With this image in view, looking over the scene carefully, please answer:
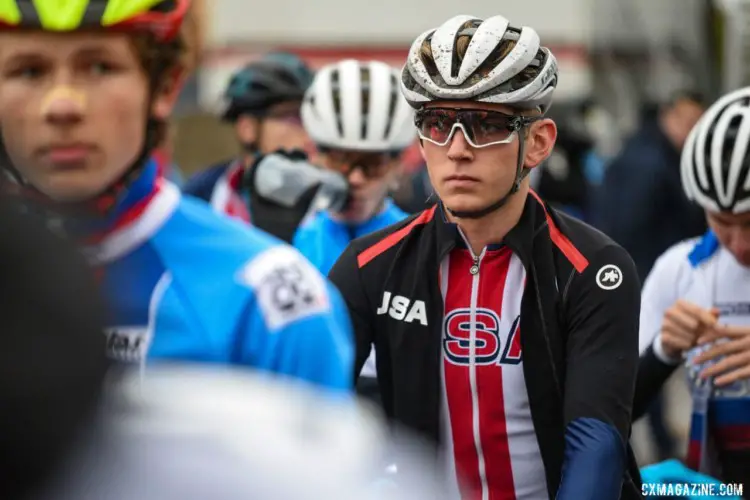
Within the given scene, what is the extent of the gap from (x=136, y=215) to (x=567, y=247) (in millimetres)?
1542

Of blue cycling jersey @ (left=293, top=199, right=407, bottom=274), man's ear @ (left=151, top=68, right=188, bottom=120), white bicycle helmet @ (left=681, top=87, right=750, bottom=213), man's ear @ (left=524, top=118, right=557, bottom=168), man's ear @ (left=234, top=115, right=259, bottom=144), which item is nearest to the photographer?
man's ear @ (left=151, top=68, right=188, bottom=120)

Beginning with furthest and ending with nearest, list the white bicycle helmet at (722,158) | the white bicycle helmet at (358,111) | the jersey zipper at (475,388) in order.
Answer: the white bicycle helmet at (358,111) → the white bicycle helmet at (722,158) → the jersey zipper at (475,388)

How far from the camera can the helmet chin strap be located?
415 cm

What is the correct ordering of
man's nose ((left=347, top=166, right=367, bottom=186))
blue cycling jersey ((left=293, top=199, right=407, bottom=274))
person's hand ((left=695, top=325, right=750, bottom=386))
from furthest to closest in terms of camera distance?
man's nose ((left=347, top=166, right=367, bottom=186)), blue cycling jersey ((left=293, top=199, right=407, bottom=274)), person's hand ((left=695, top=325, right=750, bottom=386))

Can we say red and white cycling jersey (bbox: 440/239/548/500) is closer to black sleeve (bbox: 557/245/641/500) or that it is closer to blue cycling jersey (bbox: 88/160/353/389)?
black sleeve (bbox: 557/245/641/500)

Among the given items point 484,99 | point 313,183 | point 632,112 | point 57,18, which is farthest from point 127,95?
point 632,112

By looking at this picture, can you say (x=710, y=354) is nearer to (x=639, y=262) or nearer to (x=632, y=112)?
(x=639, y=262)

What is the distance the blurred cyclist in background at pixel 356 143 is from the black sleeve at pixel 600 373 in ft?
6.47

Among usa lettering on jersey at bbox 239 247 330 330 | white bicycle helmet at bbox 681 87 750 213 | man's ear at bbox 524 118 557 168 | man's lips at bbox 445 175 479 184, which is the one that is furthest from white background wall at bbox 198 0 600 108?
usa lettering on jersey at bbox 239 247 330 330

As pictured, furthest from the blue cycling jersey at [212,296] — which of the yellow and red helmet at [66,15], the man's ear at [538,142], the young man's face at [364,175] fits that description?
the young man's face at [364,175]

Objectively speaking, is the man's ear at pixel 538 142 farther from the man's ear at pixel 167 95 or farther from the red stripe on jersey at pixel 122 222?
the red stripe on jersey at pixel 122 222

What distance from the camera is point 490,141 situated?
4211 mm

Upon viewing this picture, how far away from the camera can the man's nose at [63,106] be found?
2904 mm

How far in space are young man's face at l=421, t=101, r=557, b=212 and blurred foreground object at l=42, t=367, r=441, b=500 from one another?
2.52 meters
